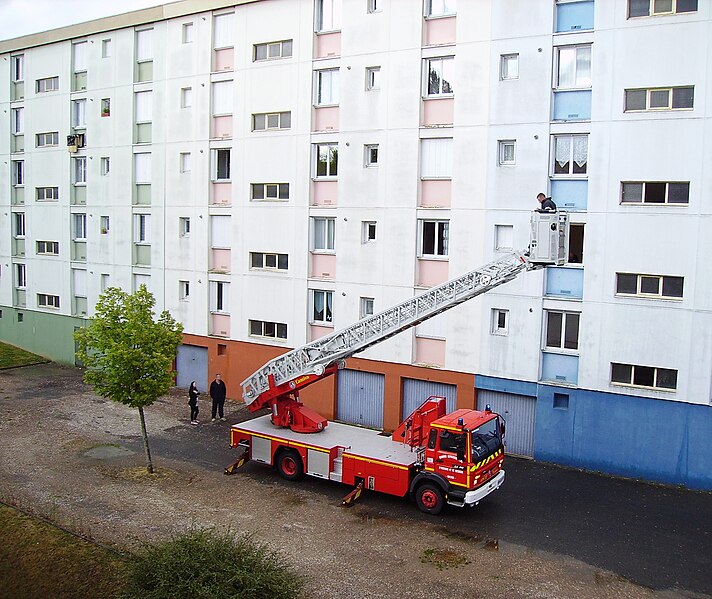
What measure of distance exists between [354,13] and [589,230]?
398 inches

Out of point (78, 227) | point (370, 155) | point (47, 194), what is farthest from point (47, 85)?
point (370, 155)

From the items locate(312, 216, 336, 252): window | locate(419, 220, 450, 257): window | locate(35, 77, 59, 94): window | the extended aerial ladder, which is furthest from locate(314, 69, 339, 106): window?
locate(35, 77, 59, 94): window

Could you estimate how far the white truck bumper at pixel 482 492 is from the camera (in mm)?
17281

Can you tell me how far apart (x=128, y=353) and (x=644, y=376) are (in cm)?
1326

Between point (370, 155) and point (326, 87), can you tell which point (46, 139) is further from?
point (370, 155)

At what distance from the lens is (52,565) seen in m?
15.1

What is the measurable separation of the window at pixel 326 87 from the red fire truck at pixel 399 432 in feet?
31.3

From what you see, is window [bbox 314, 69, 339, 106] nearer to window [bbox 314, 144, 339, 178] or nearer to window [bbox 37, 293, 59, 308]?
window [bbox 314, 144, 339, 178]

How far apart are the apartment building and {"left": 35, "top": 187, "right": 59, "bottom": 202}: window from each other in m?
1.19

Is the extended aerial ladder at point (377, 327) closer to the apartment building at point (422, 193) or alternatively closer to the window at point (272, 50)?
the apartment building at point (422, 193)

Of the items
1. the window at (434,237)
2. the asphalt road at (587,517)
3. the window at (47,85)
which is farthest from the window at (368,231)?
the window at (47,85)

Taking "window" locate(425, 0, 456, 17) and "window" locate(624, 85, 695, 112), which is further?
"window" locate(425, 0, 456, 17)

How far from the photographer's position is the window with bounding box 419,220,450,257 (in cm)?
2384

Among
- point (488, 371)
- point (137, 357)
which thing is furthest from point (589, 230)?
point (137, 357)
